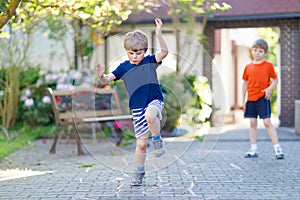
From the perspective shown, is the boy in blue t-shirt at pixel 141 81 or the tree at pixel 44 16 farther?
the tree at pixel 44 16

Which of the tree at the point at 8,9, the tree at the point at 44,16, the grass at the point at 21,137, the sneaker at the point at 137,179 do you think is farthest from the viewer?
the grass at the point at 21,137

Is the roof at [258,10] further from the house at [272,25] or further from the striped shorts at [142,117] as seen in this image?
the striped shorts at [142,117]

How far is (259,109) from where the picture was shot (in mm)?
8680

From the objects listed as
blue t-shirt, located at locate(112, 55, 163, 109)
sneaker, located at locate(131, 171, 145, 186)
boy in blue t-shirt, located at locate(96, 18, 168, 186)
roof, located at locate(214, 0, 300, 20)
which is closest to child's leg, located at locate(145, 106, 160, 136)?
boy in blue t-shirt, located at locate(96, 18, 168, 186)

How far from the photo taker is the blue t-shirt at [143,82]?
602 cm

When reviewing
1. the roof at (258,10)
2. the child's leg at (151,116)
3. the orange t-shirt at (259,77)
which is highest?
the roof at (258,10)

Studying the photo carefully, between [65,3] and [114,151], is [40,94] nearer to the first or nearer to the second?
[114,151]

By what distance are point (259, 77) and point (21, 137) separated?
6289 mm

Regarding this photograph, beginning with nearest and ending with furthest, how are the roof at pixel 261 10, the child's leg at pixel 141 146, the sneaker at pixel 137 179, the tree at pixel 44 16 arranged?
the child's leg at pixel 141 146 < the sneaker at pixel 137 179 < the tree at pixel 44 16 < the roof at pixel 261 10

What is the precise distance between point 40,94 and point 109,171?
7563 millimetres

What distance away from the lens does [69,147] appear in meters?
11.1

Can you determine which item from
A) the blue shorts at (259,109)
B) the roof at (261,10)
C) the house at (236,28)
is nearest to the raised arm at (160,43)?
the blue shorts at (259,109)

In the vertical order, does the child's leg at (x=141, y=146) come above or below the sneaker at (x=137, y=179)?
above

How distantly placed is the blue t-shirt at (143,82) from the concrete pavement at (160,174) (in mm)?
934
